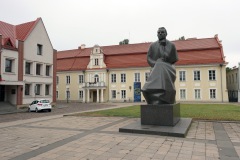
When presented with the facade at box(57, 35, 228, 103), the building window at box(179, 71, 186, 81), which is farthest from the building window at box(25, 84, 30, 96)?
the building window at box(179, 71, 186, 81)

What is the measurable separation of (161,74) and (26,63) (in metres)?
22.3

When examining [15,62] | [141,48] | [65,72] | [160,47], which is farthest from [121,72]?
[160,47]

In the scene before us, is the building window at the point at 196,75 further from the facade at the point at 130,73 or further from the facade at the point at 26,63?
the facade at the point at 26,63

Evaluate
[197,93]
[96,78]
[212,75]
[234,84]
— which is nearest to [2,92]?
[96,78]

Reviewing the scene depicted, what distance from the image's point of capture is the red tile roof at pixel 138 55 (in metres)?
36.4

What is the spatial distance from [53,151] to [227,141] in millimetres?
5300

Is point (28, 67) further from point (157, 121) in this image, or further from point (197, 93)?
point (197, 93)

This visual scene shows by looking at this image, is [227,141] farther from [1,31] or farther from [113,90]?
[113,90]

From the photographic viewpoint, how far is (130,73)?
40312 millimetres

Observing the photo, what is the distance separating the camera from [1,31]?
26.5 meters

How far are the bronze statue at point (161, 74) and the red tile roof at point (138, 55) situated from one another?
91.8 feet

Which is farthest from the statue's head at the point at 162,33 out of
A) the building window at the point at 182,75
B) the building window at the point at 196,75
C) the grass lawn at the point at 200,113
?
the building window at the point at 182,75

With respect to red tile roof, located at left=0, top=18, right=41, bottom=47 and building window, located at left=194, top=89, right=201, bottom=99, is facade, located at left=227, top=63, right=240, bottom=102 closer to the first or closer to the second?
building window, located at left=194, top=89, right=201, bottom=99

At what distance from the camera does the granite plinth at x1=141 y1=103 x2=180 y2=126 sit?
8.70 m
